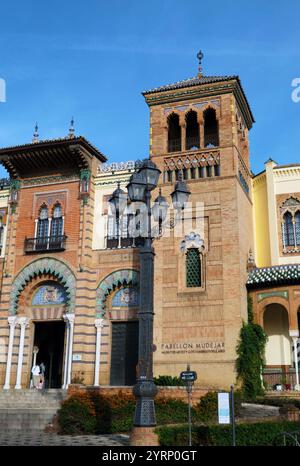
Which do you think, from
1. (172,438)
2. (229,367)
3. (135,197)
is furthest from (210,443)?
(229,367)

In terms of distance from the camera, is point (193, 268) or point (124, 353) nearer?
point (193, 268)

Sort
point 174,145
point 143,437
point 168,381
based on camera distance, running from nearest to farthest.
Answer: point 143,437
point 168,381
point 174,145

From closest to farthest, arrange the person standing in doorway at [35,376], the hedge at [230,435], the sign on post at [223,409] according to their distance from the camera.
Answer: the sign on post at [223,409]
the hedge at [230,435]
the person standing in doorway at [35,376]

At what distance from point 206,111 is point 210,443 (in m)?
15.0

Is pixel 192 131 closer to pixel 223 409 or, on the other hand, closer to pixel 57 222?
pixel 57 222

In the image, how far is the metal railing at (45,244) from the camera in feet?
76.6

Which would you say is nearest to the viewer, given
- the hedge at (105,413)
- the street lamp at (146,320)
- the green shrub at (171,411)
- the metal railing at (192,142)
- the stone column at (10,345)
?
the street lamp at (146,320)

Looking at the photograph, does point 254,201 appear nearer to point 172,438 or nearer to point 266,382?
point 266,382

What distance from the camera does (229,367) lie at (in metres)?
19.7

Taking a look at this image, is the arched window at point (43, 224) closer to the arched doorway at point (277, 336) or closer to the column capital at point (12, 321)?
the column capital at point (12, 321)

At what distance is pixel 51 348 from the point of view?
2517 cm

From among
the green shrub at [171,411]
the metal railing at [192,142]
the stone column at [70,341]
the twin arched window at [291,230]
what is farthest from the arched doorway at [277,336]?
the stone column at [70,341]

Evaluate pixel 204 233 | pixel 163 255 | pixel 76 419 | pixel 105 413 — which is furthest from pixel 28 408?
pixel 204 233

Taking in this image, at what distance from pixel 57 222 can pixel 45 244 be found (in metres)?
1.12
